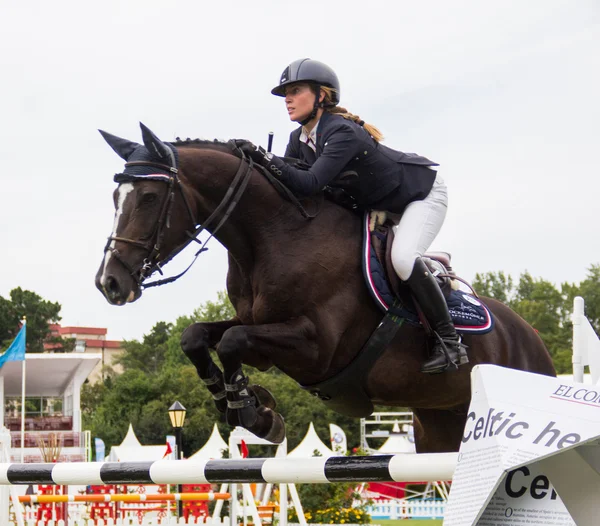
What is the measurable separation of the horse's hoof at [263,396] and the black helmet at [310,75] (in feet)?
5.36

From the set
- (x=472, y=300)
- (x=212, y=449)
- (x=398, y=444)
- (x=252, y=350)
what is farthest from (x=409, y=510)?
(x=252, y=350)

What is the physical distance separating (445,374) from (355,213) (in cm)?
102

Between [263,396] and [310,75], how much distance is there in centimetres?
177

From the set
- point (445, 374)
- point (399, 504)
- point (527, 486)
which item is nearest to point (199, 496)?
point (445, 374)

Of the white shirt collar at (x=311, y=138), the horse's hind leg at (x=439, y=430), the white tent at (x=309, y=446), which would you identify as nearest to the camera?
the white shirt collar at (x=311, y=138)

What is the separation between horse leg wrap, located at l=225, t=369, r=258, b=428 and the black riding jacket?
3.45 feet

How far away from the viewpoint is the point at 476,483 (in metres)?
2.73

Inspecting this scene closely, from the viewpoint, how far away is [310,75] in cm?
489

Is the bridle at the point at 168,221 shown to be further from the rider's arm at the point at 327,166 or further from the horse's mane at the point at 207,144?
the rider's arm at the point at 327,166

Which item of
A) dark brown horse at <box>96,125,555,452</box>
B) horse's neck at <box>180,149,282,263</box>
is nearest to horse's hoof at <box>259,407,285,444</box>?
dark brown horse at <box>96,125,555,452</box>

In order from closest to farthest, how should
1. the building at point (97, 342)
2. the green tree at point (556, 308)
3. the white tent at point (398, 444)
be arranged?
the white tent at point (398, 444), the green tree at point (556, 308), the building at point (97, 342)

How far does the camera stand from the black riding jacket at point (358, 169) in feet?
15.4

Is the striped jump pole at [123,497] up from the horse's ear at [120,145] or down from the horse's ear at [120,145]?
down

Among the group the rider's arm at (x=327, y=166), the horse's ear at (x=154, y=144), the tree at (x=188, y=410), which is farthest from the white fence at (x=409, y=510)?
the horse's ear at (x=154, y=144)
